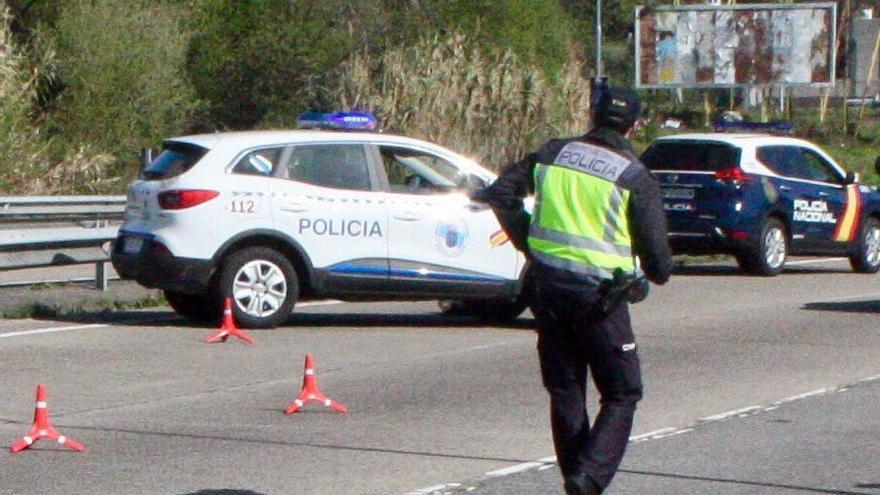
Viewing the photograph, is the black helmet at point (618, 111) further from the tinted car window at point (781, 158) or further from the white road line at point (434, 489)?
the tinted car window at point (781, 158)

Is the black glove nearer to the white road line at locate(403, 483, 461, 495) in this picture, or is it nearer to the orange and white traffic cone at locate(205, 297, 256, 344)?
the white road line at locate(403, 483, 461, 495)

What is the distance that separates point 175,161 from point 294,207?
1.07 meters

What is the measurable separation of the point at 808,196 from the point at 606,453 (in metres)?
15.0

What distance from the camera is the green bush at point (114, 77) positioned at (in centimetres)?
3225

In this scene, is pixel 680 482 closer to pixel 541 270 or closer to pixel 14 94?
pixel 541 270

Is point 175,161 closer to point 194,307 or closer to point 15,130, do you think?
point 194,307

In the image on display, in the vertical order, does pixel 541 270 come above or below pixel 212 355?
above

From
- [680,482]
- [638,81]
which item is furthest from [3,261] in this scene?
[638,81]

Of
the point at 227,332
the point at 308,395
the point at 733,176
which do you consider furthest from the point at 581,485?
the point at 733,176

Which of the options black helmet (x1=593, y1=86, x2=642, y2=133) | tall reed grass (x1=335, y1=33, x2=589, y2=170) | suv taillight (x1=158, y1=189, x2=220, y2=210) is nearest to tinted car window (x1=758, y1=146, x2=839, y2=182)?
tall reed grass (x1=335, y1=33, x2=589, y2=170)

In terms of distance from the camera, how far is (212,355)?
12.6 metres

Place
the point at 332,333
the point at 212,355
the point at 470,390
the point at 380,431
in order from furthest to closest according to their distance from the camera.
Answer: the point at 332,333
the point at 212,355
the point at 470,390
the point at 380,431

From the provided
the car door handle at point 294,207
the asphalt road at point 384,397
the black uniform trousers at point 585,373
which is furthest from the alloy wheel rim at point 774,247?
the black uniform trousers at point 585,373

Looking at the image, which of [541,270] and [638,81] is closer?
[541,270]
